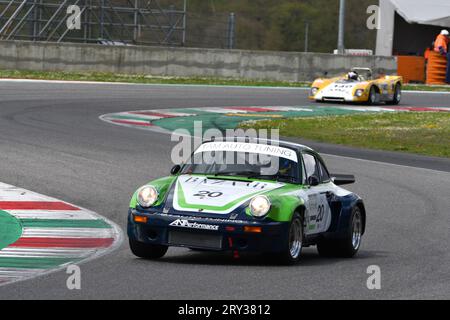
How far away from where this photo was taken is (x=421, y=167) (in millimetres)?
18188

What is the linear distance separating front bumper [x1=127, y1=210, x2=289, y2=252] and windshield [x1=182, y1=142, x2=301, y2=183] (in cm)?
99

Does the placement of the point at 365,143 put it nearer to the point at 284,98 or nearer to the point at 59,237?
the point at 284,98

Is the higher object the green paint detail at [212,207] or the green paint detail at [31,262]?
the green paint detail at [212,207]

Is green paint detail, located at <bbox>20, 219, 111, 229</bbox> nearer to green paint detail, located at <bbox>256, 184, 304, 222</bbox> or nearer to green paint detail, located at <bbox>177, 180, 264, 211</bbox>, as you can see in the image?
green paint detail, located at <bbox>177, 180, 264, 211</bbox>

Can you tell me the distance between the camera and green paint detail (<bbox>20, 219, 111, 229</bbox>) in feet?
36.3

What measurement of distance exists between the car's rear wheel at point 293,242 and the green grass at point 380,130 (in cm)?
1177

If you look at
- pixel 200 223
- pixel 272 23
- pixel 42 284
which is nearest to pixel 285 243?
pixel 200 223

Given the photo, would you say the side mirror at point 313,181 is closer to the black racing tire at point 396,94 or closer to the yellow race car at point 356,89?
the yellow race car at point 356,89

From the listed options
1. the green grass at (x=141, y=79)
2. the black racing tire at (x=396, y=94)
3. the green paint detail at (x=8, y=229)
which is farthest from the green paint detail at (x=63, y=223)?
the black racing tire at (x=396, y=94)

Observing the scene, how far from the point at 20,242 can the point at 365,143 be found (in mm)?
12979

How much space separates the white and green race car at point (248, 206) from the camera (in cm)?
891

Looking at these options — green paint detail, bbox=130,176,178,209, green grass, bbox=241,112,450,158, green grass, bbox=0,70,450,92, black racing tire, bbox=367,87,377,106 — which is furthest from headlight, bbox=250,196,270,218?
green grass, bbox=0,70,450,92

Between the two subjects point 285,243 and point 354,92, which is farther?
point 354,92

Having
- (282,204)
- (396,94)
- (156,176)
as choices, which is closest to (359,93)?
(396,94)
